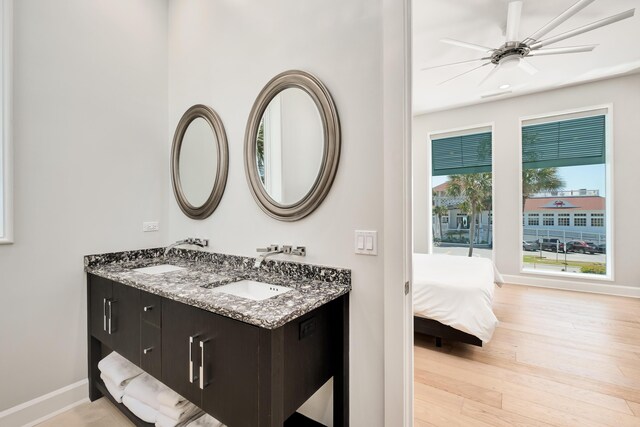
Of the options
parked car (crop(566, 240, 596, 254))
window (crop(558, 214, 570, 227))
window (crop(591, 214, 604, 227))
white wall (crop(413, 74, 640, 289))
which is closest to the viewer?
white wall (crop(413, 74, 640, 289))

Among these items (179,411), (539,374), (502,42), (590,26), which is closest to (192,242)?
(179,411)

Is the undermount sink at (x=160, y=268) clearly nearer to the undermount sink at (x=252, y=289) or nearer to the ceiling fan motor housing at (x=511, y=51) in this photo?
the undermount sink at (x=252, y=289)

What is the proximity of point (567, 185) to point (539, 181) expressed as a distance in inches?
14.7

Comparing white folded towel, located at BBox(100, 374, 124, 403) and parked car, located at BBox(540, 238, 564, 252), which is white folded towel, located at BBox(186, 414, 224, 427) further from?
parked car, located at BBox(540, 238, 564, 252)

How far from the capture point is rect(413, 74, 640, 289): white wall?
3.92 meters

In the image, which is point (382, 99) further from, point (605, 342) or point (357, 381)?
point (605, 342)

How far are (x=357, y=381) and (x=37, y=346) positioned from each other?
2.03m

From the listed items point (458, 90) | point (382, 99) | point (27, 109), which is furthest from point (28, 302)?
point (458, 90)

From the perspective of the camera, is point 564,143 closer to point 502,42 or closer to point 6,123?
point 502,42

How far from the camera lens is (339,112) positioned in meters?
1.51

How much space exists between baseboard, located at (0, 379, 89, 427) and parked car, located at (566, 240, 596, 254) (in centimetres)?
623

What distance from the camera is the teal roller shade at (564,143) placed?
13.9 feet

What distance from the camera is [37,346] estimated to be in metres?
1.78

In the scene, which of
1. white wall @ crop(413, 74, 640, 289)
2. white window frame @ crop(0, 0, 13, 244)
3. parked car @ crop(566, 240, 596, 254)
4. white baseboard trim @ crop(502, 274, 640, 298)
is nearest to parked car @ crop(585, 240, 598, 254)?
parked car @ crop(566, 240, 596, 254)
